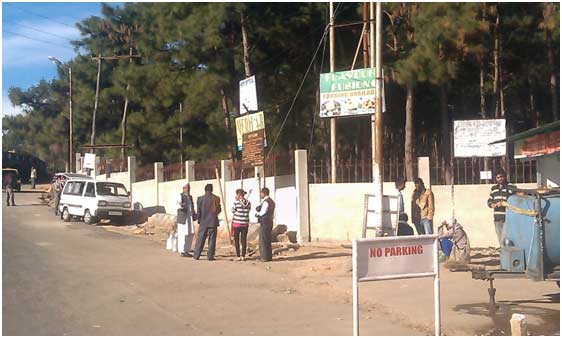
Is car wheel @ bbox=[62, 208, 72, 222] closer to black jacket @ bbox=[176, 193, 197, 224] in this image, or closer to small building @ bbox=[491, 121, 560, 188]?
black jacket @ bbox=[176, 193, 197, 224]

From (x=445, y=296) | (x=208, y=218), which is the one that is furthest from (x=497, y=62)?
(x=445, y=296)

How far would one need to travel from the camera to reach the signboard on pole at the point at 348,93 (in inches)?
701

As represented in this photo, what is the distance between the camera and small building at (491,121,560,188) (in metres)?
11.2

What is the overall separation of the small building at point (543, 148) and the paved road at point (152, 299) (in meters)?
4.57

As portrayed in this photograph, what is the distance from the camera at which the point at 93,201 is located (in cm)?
2388

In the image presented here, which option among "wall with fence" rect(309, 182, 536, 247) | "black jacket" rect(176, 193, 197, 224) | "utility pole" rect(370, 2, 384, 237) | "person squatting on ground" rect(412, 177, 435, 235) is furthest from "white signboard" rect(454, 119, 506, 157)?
"black jacket" rect(176, 193, 197, 224)

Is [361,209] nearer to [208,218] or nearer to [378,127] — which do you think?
[208,218]

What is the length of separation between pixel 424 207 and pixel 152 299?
6.16 meters

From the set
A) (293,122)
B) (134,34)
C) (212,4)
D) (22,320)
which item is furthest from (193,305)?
(134,34)

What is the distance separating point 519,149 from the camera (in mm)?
13078

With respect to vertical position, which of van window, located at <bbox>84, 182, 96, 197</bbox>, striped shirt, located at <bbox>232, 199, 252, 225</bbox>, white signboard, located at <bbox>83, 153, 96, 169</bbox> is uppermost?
white signboard, located at <bbox>83, 153, 96, 169</bbox>

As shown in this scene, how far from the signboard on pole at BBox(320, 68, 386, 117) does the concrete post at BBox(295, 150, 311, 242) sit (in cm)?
191

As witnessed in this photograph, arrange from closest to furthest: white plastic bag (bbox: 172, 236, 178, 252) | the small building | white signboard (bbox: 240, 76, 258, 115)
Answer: the small building, white plastic bag (bbox: 172, 236, 178, 252), white signboard (bbox: 240, 76, 258, 115)

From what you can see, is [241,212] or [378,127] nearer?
[378,127]
